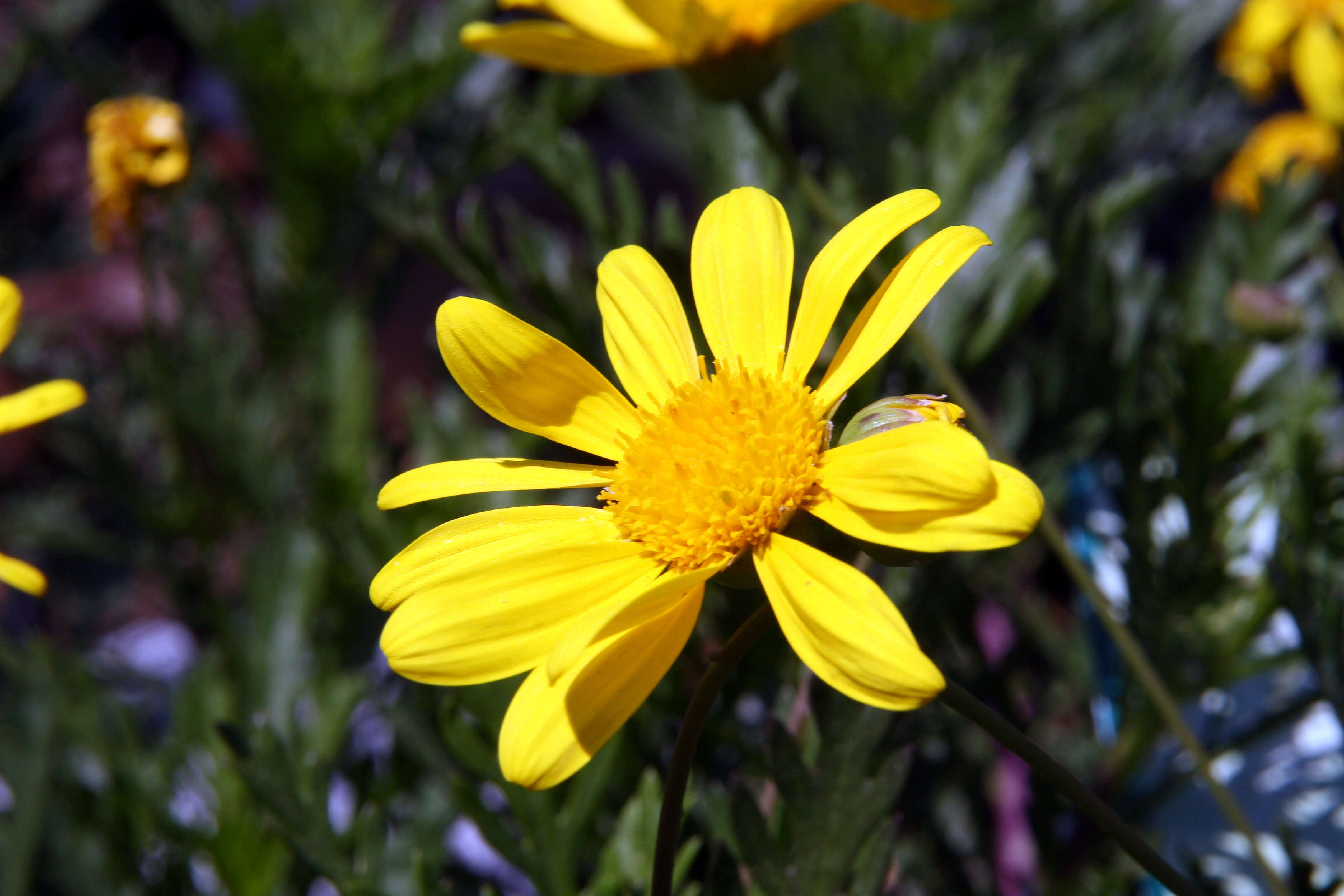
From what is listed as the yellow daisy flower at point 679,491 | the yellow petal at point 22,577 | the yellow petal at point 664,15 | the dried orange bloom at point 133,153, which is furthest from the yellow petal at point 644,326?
the dried orange bloom at point 133,153

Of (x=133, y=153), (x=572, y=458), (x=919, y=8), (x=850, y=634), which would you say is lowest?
(x=572, y=458)

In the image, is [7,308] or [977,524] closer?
[977,524]

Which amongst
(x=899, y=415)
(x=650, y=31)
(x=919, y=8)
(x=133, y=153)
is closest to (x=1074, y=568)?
(x=899, y=415)

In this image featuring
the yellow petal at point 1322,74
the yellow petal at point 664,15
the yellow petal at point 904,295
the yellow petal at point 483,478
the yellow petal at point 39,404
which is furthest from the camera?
the yellow petal at point 1322,74

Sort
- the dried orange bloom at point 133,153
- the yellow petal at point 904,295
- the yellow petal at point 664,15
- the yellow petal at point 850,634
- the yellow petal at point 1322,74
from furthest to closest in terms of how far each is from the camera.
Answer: the dried orange bloom at point 133,153
the yellow petal at point 1322,74
the yellow petal at point 664,15
the yellow petal at point 904,295
the yellow petal at point 850,634

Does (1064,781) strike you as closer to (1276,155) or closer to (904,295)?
(904,295)

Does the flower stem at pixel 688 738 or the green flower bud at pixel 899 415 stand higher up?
the green flower bud at pixel 899 415

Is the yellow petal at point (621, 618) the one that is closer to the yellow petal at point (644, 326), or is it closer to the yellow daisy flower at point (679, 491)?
the yellow daisy flower at point (679, 491)
